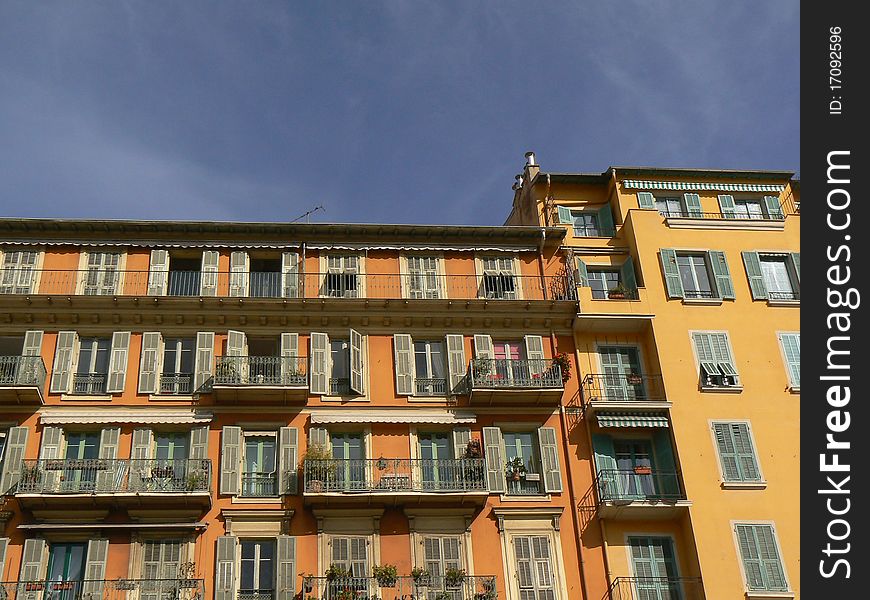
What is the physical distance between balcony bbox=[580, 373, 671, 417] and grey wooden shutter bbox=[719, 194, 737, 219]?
290 inches

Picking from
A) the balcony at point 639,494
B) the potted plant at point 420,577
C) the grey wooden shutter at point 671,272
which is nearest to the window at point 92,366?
the potted plant at point 420,577

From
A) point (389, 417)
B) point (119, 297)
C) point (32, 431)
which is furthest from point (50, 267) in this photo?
point (389, 417)

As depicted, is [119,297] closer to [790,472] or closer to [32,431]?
[32,431]

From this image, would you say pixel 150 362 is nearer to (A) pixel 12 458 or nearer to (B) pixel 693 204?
(A) pixel 12 458

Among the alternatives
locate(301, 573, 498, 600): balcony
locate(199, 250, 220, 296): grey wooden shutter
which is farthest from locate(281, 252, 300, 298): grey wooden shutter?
locate(301, 573, 498, 600): balcony

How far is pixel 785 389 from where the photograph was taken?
28359 millimetres

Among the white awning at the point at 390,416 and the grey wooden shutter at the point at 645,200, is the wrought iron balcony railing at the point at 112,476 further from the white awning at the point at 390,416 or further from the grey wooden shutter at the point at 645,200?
the grey wooden shutter at the point at 645,200

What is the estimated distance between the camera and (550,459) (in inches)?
1065

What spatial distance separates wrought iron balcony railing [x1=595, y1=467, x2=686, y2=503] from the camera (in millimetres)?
26516

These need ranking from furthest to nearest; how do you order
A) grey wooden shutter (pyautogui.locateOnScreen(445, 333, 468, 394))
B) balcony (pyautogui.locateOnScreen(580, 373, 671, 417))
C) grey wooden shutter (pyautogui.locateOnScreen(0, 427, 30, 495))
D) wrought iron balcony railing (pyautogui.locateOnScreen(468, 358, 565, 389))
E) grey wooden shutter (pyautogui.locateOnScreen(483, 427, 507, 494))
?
grey wooden shutter (pyautogui.locateOnScreen(445, 333, 468, 394)) → balcony (pyautogui.locateOnScreen(580, 373, 671, 417)) → wrought iron balcony railing (pyautogui.locateOnScreen(468, 358, 565, 389)) → grey wooden shutter (pyautogui.locateOnScreen(483, 427, 507, 494)) → grey wooden shutter (pyautogui.locateOnScreen(0, 427, 30, 495))

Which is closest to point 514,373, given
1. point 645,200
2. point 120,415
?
point 645,200

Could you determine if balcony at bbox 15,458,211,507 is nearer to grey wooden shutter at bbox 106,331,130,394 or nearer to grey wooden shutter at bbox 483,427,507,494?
grey wooden shutter at bbox 106,331,130,394

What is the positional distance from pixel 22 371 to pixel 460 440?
39.9 feet
